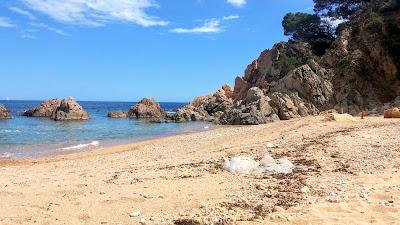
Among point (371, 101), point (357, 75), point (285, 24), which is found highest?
point (285, 24)

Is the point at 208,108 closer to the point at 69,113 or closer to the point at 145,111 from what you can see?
the point at 145,111

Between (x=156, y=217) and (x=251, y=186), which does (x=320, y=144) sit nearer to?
(x=251, y=186)

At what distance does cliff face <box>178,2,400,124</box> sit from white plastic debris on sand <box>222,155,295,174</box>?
85.0ft

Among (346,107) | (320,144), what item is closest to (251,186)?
(320,144)

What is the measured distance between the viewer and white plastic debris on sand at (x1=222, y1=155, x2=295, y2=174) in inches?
409

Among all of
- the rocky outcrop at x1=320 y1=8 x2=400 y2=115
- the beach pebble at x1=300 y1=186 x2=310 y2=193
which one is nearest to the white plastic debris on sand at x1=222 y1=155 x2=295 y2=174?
the beach pebble at x1=300 y1=186 x2=310 y2=193

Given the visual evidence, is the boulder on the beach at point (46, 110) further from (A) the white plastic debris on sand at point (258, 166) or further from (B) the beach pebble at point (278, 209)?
(B) the beach pebble at point (278, 209)

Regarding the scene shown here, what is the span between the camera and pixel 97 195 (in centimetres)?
896

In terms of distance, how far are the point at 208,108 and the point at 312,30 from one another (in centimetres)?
2034

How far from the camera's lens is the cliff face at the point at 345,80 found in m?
38.6

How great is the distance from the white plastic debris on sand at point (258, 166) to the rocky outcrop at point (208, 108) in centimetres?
3674

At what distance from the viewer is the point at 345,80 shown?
4109 cm

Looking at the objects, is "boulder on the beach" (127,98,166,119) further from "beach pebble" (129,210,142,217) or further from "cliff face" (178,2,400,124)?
"beach pebble" (129,210,142,217)

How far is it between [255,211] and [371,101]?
34805 mm
